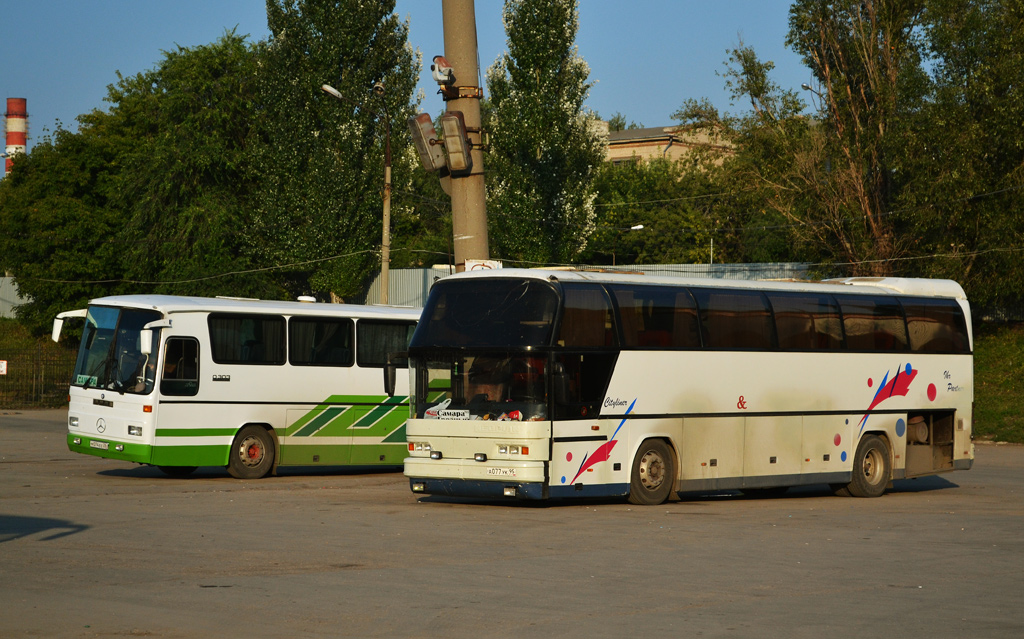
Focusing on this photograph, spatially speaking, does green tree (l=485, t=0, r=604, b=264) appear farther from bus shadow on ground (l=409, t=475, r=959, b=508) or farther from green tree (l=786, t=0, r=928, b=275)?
bus shadow on ground (l=409, t=475, r=959, b=508)

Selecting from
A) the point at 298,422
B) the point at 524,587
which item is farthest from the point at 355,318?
the point at 524,587

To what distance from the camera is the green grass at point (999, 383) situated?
1463 inches

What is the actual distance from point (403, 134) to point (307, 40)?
5749 mm

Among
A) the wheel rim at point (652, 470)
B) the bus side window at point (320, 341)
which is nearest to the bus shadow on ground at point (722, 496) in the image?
the wheel rim at point (652, 470)

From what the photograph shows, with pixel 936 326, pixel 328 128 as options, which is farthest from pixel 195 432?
pixel 328 128

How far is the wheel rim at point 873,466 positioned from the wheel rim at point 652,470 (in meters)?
4.87

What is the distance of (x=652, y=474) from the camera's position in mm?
17672

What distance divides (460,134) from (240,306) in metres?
6.73

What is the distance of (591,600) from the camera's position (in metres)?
9.38

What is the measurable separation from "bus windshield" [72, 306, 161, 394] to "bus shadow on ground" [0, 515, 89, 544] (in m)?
6.47

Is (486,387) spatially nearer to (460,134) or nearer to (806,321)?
(460,134)

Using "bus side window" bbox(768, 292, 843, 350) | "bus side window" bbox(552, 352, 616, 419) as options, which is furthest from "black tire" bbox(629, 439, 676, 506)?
"bus side window" bbox(768, 292, 843, 350)

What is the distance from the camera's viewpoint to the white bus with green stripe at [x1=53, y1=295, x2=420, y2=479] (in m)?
20.4

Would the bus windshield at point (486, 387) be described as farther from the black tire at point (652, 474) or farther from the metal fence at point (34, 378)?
the metal fence at point (34, 378)
